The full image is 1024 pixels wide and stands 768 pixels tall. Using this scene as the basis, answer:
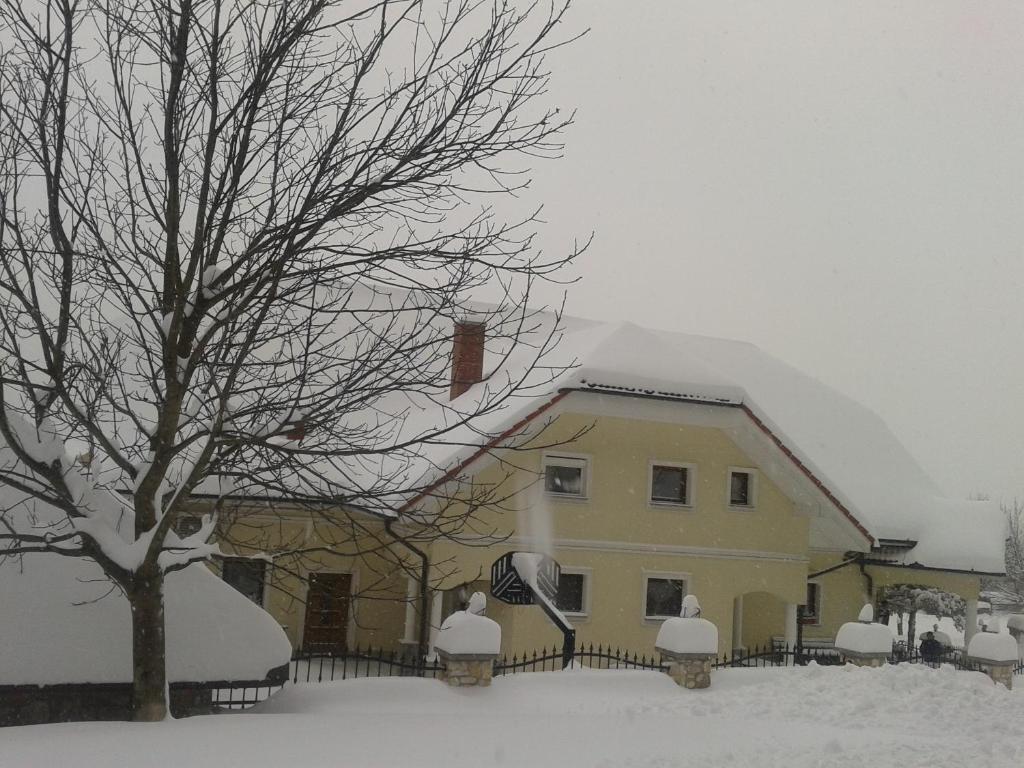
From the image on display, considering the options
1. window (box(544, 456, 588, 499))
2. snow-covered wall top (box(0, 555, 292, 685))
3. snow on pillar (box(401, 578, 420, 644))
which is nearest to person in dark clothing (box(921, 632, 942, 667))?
window (box(544, 456, 588, 499))

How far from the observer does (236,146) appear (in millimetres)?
8094

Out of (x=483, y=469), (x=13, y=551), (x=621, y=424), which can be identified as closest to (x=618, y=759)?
(x=13, y=551)

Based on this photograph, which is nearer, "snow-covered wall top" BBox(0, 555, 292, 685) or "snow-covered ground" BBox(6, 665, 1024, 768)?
"snow-covered ground" BBox(6, 665, 1024, 768)

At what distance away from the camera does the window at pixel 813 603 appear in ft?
75.4

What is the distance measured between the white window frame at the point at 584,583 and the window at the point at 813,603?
25.7 feet

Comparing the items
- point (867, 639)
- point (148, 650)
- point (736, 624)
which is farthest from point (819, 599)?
point (148, 650)

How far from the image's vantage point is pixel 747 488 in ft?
64.6

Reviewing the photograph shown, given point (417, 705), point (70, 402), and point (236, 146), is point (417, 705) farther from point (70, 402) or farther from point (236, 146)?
point (236, 146)

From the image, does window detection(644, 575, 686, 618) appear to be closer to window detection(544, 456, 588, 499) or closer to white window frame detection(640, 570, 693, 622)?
white window frame detection(640, 570, 693, 622)

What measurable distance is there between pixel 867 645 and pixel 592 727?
23.0 ft

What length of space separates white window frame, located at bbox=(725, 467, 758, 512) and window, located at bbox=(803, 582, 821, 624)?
4.91m

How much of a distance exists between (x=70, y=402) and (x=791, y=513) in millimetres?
15782

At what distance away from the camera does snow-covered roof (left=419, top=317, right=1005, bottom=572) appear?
17.5 meters

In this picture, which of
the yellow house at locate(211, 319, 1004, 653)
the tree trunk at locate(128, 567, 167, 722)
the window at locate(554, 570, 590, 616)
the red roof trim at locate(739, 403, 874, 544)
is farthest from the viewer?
the red roof trim at locate(739, 403, 874, 544)
